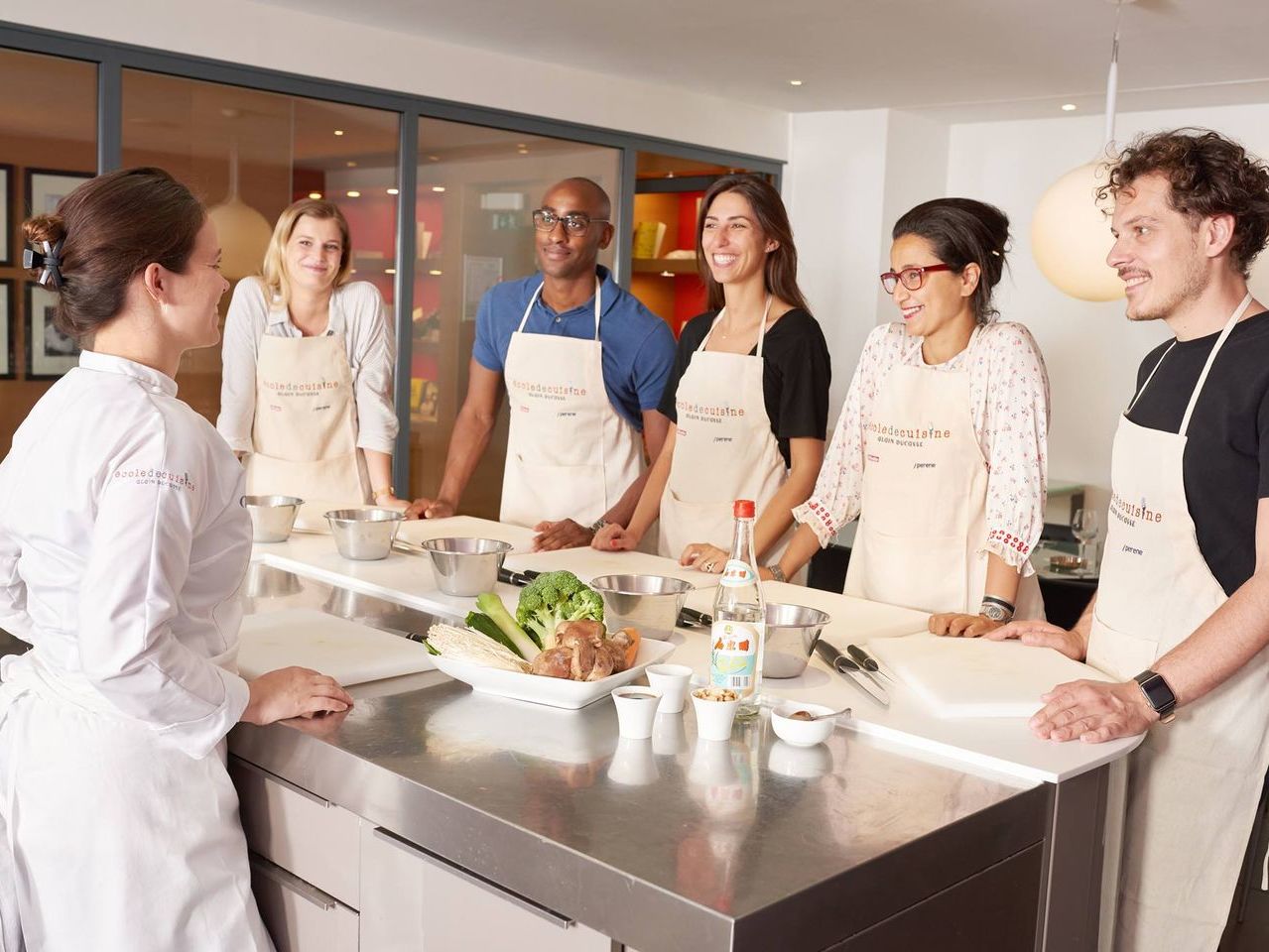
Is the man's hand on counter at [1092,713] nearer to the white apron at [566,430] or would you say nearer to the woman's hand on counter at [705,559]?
the woman's hand on counter at [705,559]

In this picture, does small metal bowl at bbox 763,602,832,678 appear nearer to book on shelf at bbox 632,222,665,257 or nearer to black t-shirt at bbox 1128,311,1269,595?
black t-shirt at bbox 1128,311,1269,595

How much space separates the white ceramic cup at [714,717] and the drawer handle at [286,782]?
1.48 feet

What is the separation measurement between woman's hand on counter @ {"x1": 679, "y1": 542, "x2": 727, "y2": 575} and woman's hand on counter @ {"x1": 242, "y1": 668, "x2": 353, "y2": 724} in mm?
963

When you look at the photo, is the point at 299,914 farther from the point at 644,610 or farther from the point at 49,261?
the point at 49,261

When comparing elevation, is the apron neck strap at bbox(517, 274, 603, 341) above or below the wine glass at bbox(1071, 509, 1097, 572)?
above

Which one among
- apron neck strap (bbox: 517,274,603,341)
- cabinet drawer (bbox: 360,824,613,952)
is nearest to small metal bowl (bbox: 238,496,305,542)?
apron neck strap (bbox: 517,274,603,341)

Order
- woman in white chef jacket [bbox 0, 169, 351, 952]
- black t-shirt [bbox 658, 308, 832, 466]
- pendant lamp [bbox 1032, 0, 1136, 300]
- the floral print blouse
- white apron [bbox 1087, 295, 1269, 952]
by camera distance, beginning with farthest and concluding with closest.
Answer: pendant lamp [bbox 1032, 0, 1136, 300] < black t-shirt [bbox 658, 308, 832, 466] < the floral print blouse < white apron [bbox 1087, 295, 1269, 952] < woman in white chef jacket [bbox 0, 169, 351, 952]

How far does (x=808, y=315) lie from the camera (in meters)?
2.92

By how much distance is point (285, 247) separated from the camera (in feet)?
11.2

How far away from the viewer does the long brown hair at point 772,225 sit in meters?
2.89

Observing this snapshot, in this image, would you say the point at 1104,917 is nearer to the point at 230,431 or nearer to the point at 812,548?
the point at 812,548

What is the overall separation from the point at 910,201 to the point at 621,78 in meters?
1.68

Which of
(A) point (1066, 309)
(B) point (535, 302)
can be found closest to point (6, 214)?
(B) point (535, 302)

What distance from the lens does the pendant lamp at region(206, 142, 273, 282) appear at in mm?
4281
